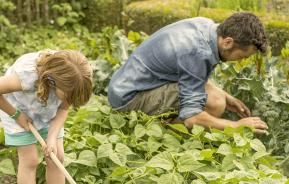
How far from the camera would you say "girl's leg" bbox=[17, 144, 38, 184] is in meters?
3.40

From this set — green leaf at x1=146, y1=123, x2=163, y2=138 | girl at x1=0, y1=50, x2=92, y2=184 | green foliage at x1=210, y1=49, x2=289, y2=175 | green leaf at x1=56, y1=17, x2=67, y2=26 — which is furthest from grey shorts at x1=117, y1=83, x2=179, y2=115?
green leaf at x1=56, y1=17, x2=67, y2=26

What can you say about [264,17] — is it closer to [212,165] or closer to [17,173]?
[212,165]

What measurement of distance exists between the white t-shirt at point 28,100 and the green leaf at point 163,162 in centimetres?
56

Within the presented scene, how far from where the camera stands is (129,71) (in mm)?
4129

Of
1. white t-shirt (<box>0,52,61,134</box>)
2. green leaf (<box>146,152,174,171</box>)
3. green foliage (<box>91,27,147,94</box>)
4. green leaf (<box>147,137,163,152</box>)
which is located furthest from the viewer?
green foliage (<box>91,27,147,94</box>)

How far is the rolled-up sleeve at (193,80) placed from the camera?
3816 mm

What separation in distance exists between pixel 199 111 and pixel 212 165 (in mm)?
454

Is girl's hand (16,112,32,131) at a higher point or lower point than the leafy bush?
higher

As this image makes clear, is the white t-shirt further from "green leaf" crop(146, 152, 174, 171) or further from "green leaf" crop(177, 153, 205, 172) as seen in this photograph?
"green leaf" crop(177, 153, 205, 172)

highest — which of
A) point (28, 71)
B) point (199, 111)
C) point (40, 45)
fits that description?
point (28, 71)

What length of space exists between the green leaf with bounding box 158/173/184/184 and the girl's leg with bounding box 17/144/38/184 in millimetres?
675

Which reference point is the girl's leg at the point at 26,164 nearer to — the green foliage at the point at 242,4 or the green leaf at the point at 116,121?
the green leaf at the point at 116,121

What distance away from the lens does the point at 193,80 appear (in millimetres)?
3826

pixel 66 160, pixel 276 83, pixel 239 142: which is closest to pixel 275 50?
pixel 276 83
